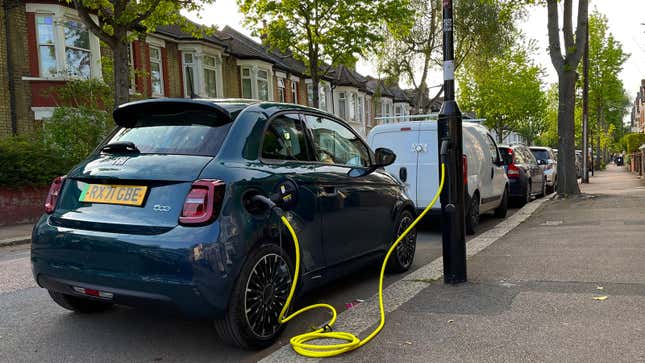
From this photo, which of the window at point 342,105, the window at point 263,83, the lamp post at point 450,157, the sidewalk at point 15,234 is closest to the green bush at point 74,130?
the sidewalk at point 15,234

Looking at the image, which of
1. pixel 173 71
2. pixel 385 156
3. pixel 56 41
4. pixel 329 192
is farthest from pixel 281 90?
pixel 329 192

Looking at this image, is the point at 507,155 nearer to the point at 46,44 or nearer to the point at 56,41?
the point at 56,41

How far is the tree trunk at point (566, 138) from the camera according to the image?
47.0 ft

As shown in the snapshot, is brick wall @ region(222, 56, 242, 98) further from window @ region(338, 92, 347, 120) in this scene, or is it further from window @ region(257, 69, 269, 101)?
window @ region(338, 92, 347, 120)

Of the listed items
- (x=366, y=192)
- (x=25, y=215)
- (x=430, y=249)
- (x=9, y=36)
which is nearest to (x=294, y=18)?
(x=9, y=36)

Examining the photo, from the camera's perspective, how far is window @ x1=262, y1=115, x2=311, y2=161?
402 centimetres

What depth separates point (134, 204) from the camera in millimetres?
3434

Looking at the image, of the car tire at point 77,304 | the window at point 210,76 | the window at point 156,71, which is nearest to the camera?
the car tire at point 77,304

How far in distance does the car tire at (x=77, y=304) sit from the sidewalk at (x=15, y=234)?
7.11m

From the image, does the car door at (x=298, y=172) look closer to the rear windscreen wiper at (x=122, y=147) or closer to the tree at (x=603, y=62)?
the rear windscreen wiper at (x=122, y=147)

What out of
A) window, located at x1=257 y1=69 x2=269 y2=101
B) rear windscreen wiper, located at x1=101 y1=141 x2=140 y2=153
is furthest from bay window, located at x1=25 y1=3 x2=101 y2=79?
rear windscreen wiper, located at x1=101 y1=141 x2=140 y2=153

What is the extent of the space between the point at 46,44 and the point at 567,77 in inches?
629

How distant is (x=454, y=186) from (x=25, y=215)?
11807 mm

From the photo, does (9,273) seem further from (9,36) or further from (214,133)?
(9,36)
